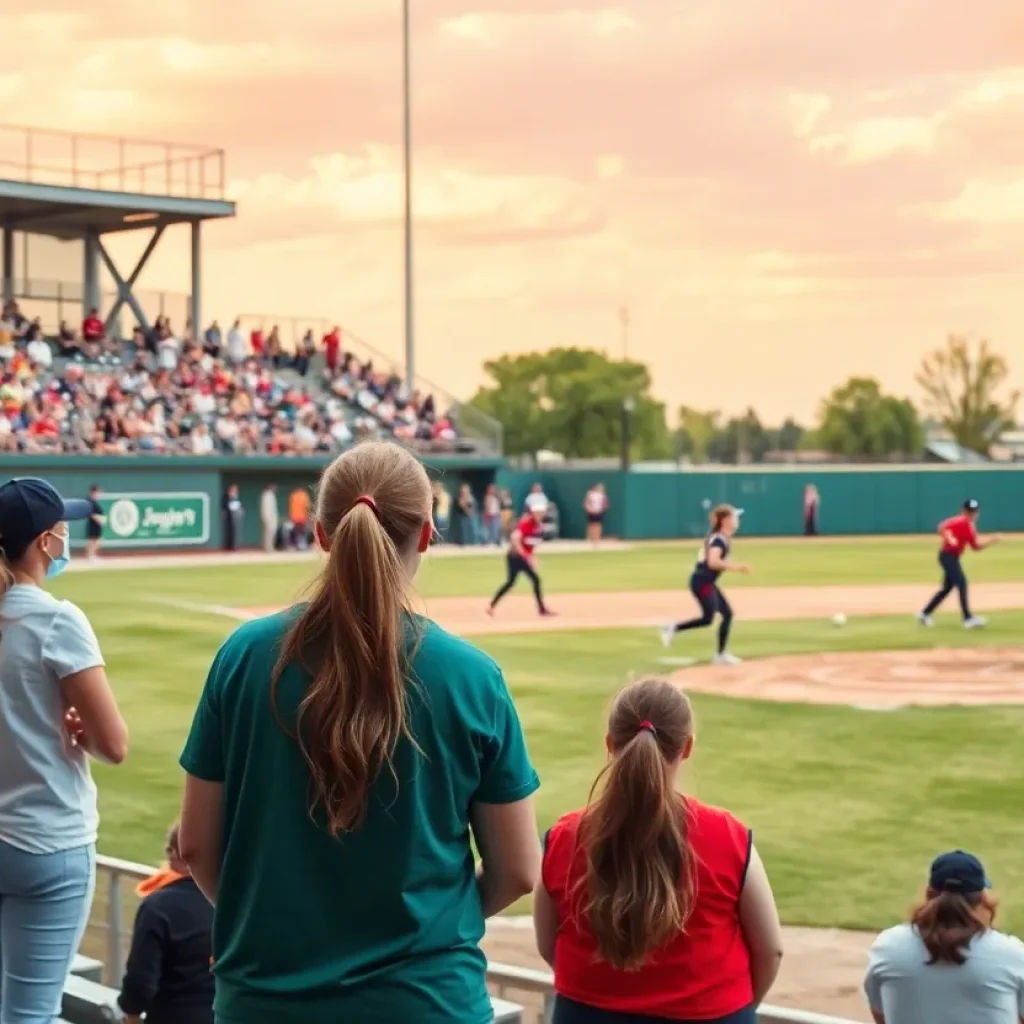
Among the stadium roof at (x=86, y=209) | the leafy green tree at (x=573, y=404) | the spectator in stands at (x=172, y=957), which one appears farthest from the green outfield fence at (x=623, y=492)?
the leafy green tree at (x=573, y=404)

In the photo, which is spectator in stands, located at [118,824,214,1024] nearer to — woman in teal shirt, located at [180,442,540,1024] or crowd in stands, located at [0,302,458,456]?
woman in teal shirt, located at [180,442,540,1024]

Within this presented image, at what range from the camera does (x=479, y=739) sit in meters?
3.02

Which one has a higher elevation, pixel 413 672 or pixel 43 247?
pixel 43 247

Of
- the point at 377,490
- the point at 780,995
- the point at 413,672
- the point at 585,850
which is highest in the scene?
the point at 377,490

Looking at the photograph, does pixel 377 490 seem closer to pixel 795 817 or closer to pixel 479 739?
pixel 479 739

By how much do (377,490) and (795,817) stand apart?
8689 millimetres

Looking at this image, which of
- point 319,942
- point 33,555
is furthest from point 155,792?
point 319,942

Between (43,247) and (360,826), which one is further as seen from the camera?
(43,247)

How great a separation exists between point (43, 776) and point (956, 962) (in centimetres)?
244

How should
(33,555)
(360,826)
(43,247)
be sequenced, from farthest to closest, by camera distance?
(43,247)
(33,555)
(360,826)

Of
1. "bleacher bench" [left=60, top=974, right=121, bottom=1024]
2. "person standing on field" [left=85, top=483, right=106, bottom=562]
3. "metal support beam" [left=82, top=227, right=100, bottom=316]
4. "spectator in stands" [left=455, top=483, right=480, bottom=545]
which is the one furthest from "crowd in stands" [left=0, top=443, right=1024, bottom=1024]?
"metal support beam" [left=82, top=227, right=100, bottom=316]

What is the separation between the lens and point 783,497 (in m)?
53.2

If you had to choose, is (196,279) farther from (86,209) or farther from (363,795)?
(363,795)

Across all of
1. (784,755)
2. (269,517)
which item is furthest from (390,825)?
(269,517)
